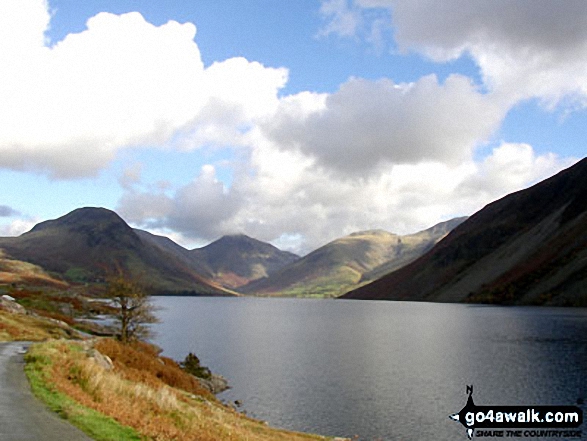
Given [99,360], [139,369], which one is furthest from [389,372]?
[99,360]

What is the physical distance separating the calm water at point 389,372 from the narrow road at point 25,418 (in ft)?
90.9

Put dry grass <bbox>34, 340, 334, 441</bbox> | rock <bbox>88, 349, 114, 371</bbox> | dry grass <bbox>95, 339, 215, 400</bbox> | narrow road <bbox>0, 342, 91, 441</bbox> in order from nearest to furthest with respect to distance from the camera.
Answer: narrow road <bbox>0, 342, 91, 441</bbox>, dry grass <bbox>34, 340, 334, 441</bbox>, rock <bbox>88, 349, 114, 371</bbox>, dry grass <bbox>95, 339, 215, 400</bbox>

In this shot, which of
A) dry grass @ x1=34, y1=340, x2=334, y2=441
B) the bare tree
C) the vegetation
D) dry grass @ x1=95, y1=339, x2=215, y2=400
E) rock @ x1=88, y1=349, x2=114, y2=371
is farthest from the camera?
the bare tree

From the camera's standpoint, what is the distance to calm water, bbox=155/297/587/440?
4819 cm

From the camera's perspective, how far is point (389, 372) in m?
70.6

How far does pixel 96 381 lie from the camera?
2594cm

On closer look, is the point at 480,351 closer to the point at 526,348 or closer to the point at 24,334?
the point at 526,348

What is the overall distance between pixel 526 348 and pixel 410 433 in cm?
5787

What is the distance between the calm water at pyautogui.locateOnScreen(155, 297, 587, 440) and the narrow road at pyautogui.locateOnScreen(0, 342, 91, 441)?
90.9ft

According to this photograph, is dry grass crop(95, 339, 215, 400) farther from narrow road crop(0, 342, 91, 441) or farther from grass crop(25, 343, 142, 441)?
narrow road crop(0, 342, 91, 441)

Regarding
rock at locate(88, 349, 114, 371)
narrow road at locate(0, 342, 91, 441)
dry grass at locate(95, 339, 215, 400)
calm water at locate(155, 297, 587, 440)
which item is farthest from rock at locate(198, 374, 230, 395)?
narrow road at locate(0, 342, 91, 441)

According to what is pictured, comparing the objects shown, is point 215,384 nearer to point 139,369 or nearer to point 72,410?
point 139,369

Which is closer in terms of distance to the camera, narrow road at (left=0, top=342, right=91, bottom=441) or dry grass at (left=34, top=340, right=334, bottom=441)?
narrow road at (left=0, top=342, right=91, bottom=441)

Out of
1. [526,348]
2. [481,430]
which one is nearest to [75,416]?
[481,430]
